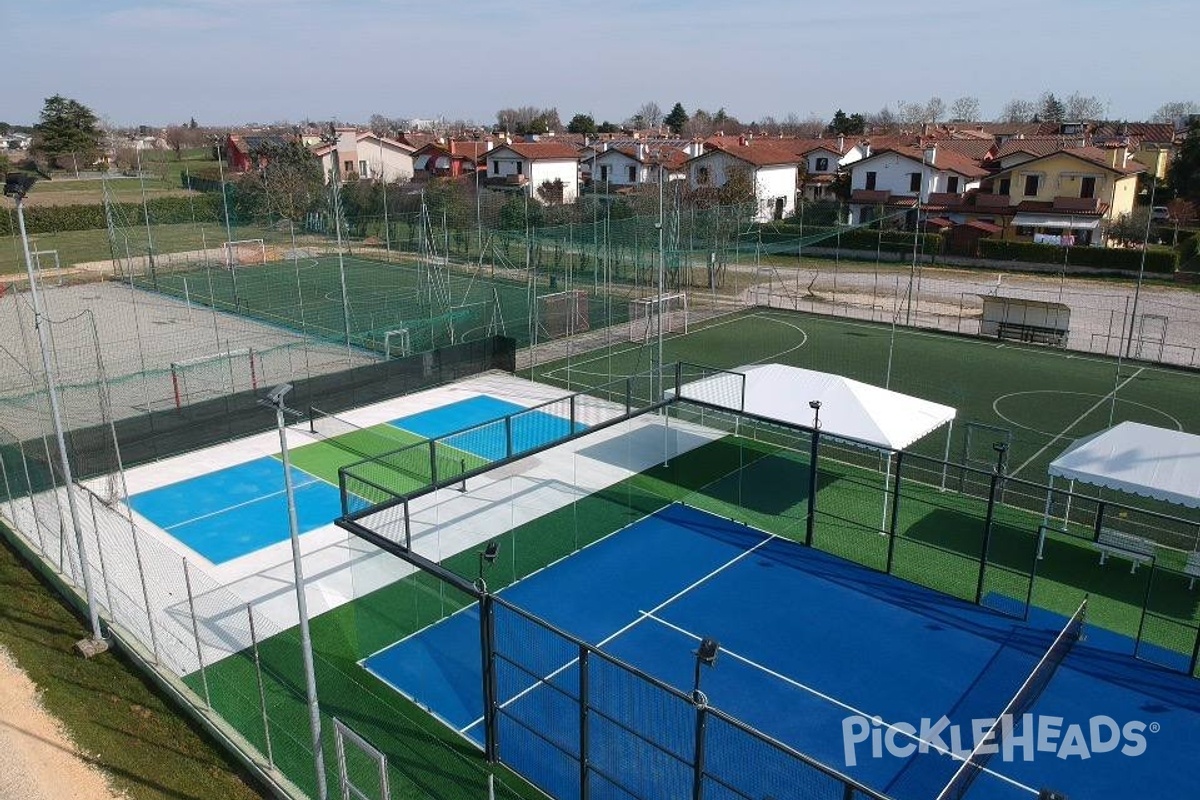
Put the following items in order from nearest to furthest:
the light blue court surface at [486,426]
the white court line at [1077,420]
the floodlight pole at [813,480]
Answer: the floodlight pole at [813,480]
the light blue court surface at [486,426]
the white court line at [1077,420]

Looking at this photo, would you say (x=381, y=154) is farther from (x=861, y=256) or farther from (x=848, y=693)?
(x=848, y=693)

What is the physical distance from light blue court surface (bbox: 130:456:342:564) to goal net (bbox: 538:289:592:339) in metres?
11.8

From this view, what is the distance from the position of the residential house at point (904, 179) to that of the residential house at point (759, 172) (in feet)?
14.3

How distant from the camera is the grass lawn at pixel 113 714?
10016 mm

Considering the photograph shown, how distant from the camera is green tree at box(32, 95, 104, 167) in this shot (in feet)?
208

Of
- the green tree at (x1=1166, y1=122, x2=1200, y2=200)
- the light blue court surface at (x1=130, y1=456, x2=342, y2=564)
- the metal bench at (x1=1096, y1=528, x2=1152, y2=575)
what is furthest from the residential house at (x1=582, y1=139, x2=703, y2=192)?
the metal bench at (x1=1096, y1=528, x2=1152, y2=575)

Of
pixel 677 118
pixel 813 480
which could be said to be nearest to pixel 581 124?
pixel 677 118

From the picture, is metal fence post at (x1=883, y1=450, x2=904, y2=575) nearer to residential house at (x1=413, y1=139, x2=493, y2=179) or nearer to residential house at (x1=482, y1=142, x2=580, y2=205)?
residential house at (x1=482, y1=142, x2=580, y2=205)

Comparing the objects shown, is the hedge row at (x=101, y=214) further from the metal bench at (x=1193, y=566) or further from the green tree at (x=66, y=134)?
the metal bench at (x=1193, y=566)

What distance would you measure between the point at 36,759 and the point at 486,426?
→ 10.4 metres

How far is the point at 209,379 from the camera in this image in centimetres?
2223

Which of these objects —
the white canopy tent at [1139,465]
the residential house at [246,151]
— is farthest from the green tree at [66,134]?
the white canopy tent at [1139,465]

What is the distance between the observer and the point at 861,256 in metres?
48.4

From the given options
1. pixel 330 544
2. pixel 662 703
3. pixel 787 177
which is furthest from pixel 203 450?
pixel 787 177
